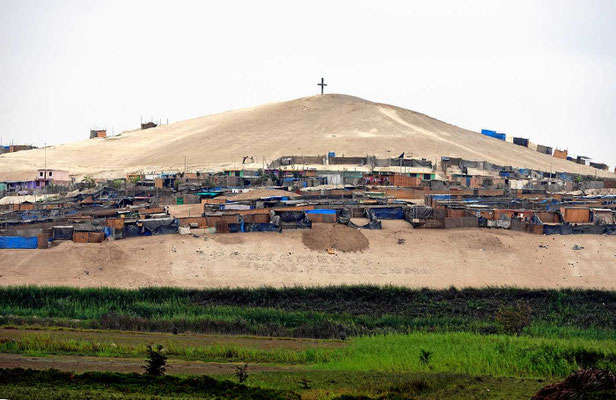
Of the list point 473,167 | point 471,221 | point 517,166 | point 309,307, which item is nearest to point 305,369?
point 309,307

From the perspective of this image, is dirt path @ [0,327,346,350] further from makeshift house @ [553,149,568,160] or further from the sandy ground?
makeshift house @ [553,149,568,160]

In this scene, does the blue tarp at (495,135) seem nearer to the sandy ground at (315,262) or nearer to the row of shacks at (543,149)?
the row of shacks at (543,149)

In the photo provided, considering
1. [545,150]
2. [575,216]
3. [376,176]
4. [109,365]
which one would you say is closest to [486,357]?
[109,365]

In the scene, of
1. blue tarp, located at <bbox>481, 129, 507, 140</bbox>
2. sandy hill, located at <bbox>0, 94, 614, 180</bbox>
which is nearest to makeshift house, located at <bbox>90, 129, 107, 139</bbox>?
sandy hill, located at <bbox>0, 94, 614, 180</bbox>

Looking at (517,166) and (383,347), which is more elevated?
Result: (517,166)

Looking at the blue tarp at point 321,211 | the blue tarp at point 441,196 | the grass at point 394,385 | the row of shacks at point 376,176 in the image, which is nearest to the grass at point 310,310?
the grass at point 394,385

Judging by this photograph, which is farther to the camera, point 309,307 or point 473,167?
point 473,167

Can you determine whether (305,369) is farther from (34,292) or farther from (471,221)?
(471,221)

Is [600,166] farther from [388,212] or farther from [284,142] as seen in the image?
[388,212]
